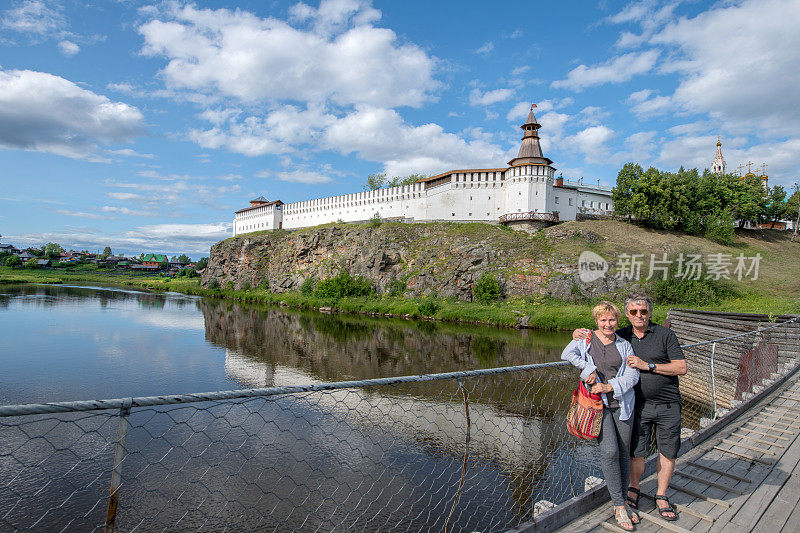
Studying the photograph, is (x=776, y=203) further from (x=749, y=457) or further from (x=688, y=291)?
(x=749, y=457)

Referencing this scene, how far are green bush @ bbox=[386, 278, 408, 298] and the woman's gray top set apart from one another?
46200mm

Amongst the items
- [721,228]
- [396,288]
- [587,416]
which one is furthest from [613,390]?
[721,228]

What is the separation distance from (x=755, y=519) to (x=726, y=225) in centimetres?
6506

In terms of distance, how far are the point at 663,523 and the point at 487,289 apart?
4066cm

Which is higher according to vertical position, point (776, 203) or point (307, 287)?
point (776, 203)

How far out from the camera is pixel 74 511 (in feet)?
25.8

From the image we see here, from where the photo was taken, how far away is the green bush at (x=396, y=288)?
167 ft

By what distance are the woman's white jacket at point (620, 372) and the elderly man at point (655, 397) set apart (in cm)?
17

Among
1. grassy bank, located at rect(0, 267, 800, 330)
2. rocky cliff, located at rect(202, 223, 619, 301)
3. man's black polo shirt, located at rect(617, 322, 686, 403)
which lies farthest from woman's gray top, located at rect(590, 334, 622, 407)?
rocky cliff, located at rect(202, 223, 619, 301)

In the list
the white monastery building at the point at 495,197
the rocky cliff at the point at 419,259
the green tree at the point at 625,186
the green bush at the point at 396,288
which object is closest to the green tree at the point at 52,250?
the rocky cliff at the point at 419,259

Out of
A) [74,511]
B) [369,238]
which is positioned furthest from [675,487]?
[369,238]

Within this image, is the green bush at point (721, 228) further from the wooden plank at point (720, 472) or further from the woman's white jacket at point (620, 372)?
the woman's white jacket at point (620, 372)

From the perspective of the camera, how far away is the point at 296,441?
36.1 feet

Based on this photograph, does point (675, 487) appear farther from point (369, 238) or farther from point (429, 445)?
point (369, 238)
